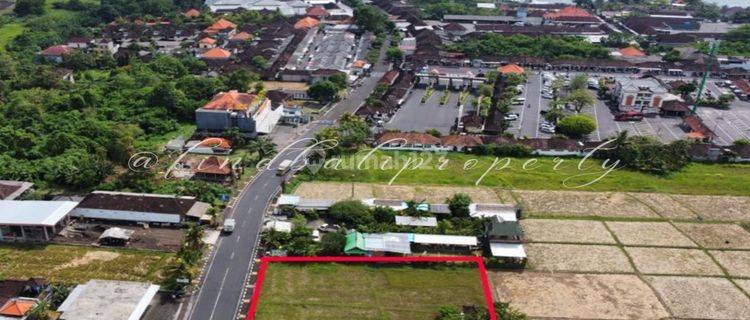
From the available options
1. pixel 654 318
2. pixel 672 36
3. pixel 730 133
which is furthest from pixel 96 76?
pixel 672 36

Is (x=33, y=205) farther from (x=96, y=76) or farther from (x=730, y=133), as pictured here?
(x=730, y=133)

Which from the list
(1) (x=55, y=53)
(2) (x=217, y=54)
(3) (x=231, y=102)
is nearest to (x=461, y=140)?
(3) (x=231, y=102)

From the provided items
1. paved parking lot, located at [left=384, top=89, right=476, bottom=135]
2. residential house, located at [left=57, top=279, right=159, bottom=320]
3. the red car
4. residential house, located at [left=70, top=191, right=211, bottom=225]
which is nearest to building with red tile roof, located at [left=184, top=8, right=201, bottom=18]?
paved parking lot, located at [left=384, top=89, right=476, bottom=135]

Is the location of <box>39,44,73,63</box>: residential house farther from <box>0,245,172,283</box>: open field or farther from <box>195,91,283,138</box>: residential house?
<box>0,245,172,283</box>: open field

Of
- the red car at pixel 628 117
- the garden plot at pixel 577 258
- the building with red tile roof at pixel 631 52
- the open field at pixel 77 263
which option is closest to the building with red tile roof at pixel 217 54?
the open field at pixel 77 263

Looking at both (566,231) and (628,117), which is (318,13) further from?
(566,231)

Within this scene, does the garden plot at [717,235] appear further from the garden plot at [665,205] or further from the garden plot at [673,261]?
the garden plot at [673,261]
